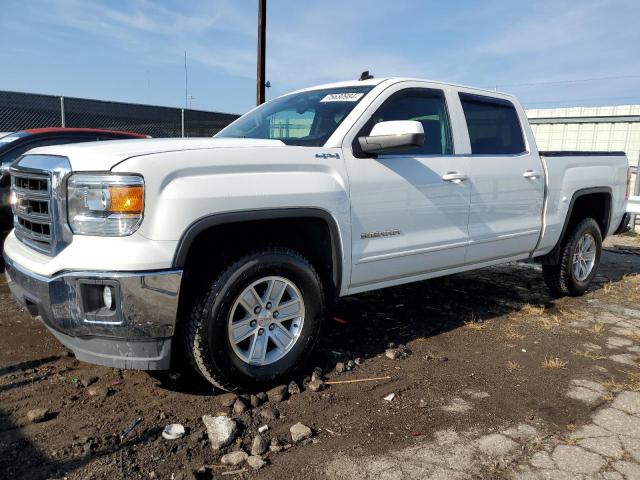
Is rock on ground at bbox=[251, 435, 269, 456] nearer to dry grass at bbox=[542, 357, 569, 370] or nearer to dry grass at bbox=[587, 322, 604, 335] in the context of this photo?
dry grass at bbox=[542, 357, 569, 370]

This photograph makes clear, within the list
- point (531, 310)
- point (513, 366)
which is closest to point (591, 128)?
point (531, 310)

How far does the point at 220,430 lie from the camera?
2678mm

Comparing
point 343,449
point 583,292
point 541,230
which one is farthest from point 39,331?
point 583,292

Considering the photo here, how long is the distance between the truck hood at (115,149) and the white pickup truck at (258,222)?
0.04 ft

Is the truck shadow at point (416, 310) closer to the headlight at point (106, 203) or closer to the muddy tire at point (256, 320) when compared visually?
the muddy tire at point (256, 320)

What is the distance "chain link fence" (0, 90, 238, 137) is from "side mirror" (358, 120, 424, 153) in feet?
29.6

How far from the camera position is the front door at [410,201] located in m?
3.49

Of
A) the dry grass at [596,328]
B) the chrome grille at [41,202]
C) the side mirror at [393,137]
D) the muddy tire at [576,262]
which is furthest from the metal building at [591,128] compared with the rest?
the chrome grille at [41,202]

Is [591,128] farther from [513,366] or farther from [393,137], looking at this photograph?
[393,137]

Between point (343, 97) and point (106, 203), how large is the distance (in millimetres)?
1970

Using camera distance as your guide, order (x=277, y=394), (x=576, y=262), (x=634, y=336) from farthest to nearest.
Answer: (x=576, y=262)
(x=634, y=336)
(x=277, y=394)

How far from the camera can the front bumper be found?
2600mm

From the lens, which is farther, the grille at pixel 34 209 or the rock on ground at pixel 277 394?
the rock on ground at pixel 277 394

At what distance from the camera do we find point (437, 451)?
8.64ft
